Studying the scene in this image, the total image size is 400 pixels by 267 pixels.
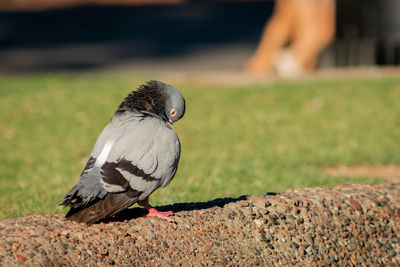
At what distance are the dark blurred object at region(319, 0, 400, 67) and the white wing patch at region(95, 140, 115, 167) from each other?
374 inches

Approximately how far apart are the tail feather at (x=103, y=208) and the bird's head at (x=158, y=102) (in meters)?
0.64

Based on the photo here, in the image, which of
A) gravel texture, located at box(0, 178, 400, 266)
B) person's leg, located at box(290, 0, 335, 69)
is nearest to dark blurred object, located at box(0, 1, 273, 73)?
person's leg, located at box(290, 0, 335, 69)

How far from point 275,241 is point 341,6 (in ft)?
30.5

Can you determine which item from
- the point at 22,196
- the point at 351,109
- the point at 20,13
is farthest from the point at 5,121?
the point at 20,13

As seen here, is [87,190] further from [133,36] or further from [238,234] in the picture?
[133,36]

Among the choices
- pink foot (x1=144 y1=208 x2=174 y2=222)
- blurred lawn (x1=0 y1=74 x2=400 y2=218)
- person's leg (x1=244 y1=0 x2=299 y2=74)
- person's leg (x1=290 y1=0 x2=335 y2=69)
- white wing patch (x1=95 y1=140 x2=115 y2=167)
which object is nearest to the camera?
white wing patch (x1=95 y1=140 x2=115 y2=167)

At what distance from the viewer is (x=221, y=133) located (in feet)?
28.4

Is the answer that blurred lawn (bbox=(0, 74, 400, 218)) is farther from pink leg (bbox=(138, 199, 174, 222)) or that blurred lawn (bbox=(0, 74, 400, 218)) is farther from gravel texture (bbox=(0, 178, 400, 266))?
pink leg (bbox=(138, 199, 174, 222))

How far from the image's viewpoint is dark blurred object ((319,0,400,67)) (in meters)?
12.3

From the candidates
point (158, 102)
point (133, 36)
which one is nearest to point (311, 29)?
point (133, 36)

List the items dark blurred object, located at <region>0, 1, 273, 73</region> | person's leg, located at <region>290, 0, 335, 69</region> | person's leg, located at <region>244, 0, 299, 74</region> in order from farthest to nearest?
dark blurred object, located at <region>0, 1, 273, 73</region> < person's leg, located at <region>244, 0, 299, 74</region> < person's leg, located at <region>290, 0, 335, 69</region>

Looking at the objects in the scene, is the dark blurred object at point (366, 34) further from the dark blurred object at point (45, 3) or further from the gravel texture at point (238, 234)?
the dark blurred object at point (45, 3)

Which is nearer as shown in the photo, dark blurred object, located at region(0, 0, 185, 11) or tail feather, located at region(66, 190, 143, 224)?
tail feather, located at region(66, 190, 143, 224)

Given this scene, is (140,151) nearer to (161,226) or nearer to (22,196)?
(161,226)
